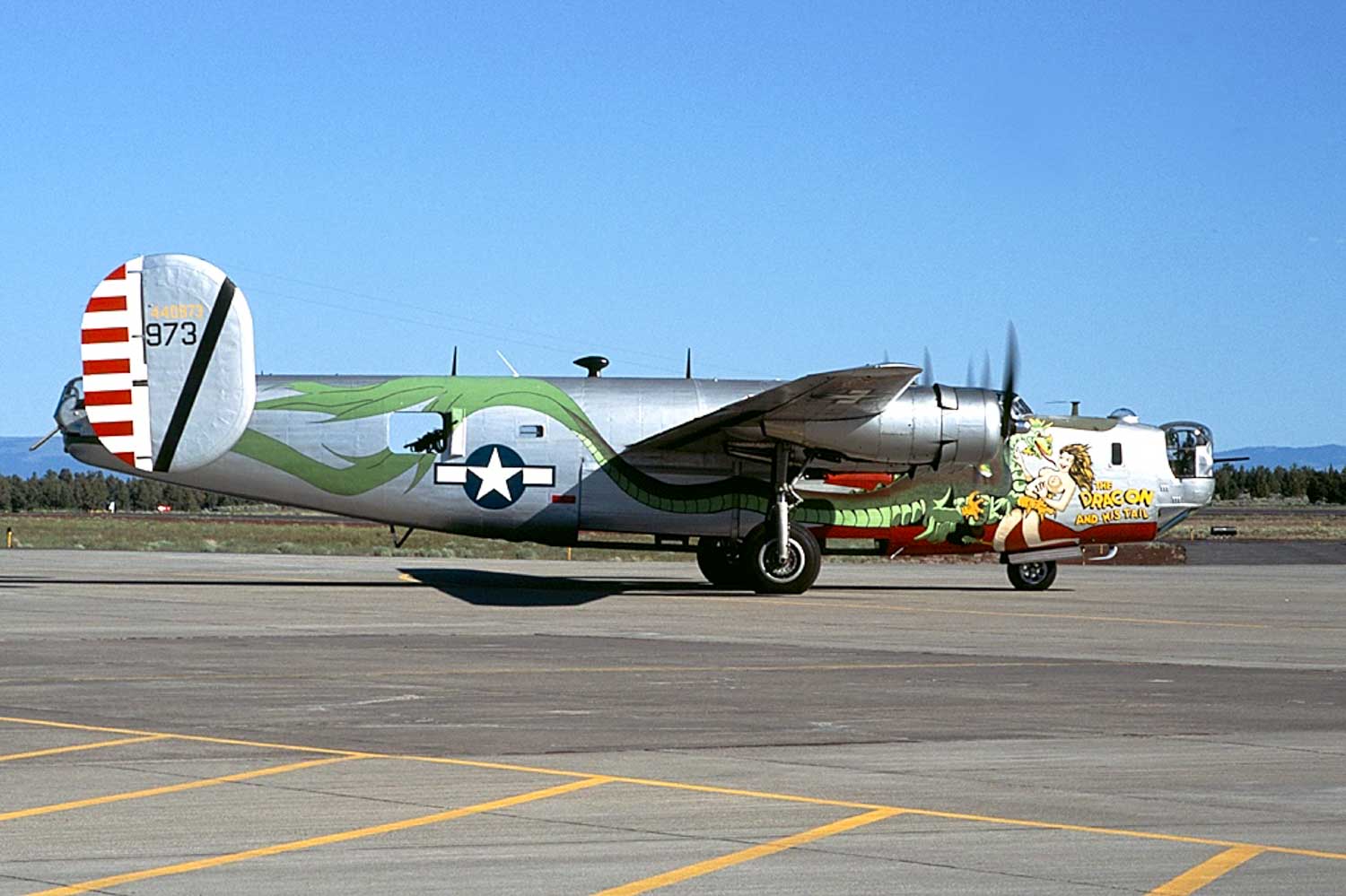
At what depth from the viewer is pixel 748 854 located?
752cm

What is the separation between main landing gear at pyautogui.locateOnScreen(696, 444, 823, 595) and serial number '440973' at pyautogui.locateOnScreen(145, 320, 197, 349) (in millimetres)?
9861

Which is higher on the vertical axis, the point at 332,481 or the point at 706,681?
the point at 332,481

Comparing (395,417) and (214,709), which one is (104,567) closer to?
(395,417)

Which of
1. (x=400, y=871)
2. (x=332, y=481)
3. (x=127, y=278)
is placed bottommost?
(x=400, y=871)

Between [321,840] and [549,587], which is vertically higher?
[549,587]

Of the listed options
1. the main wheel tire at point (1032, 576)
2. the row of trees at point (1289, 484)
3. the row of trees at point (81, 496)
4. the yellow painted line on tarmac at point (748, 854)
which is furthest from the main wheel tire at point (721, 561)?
the row of trees at point (1289, 484)

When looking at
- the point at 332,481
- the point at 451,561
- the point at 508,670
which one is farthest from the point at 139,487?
the point at 508,670

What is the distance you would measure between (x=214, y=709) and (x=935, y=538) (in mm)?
18820

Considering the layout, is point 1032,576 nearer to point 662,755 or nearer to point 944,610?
point 944,610

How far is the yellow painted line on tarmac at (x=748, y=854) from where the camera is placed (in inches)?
270

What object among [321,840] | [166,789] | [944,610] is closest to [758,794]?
[321,840]

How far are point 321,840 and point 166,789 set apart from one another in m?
1.70

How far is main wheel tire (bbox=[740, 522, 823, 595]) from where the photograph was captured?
27.7 meters

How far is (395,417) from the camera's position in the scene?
27766 millimetres
